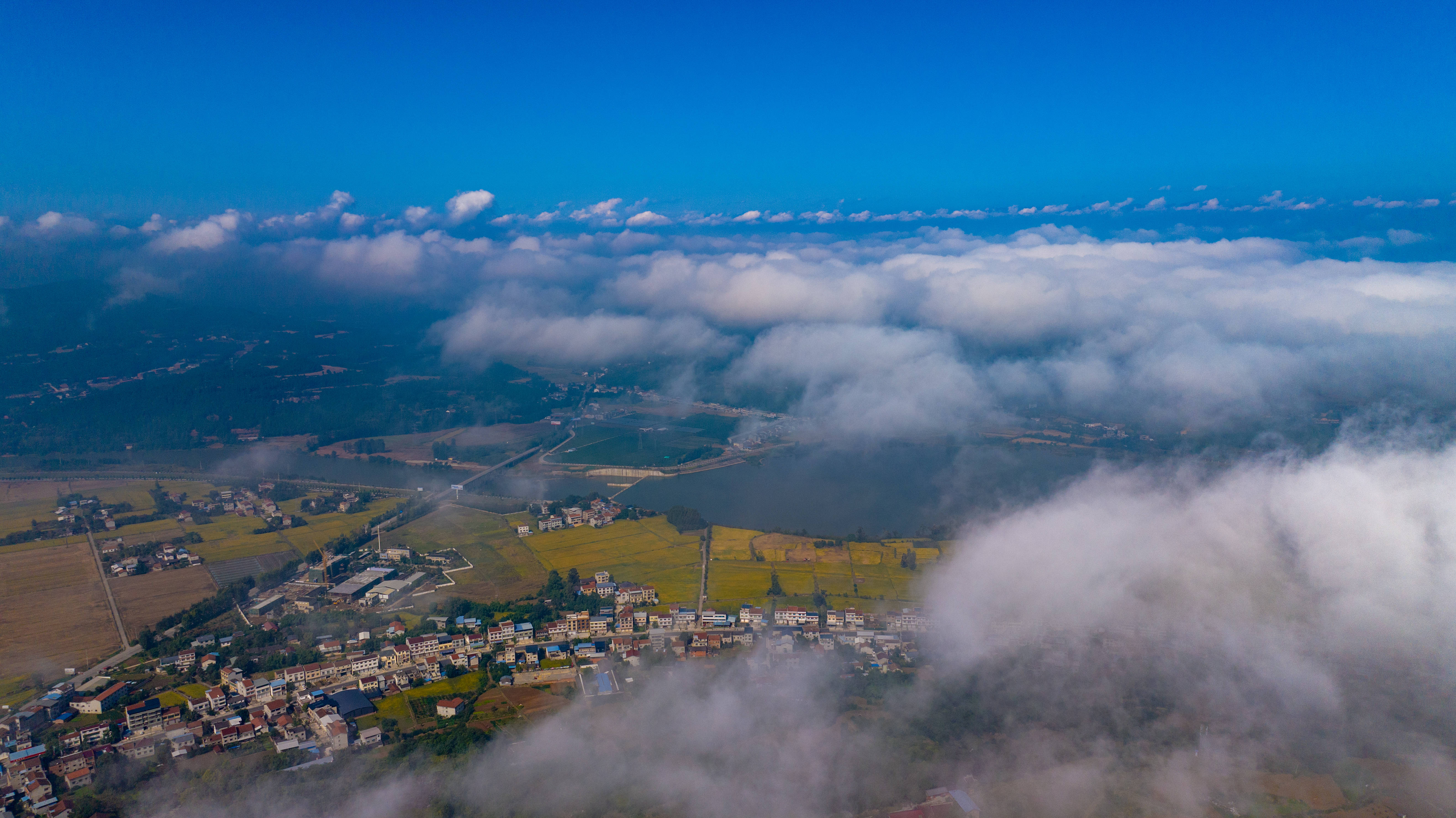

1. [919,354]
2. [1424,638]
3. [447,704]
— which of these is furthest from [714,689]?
[919,354]

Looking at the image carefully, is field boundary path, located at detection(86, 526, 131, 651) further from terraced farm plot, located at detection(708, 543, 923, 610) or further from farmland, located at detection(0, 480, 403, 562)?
terraced farm plot, located at detection(708, 543, 923, 610)

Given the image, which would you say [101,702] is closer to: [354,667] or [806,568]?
[354,667]

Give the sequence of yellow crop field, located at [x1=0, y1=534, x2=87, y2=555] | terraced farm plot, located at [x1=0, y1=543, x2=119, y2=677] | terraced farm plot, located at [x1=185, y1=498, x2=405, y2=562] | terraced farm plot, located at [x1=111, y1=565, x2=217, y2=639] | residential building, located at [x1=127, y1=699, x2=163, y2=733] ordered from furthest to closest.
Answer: terraced farm plot, located at [x1=185, y1=498, x2=405, y2=562] → yellow crop field, located at [x1=0, y1=534, x2=87, y2=555] → terraced farm plot, located at [x1=111, y1=565, x2=217, y2=639] → terraced farm plot, located at [x1=0, y1=543, x2=119, y2=677] → residential building, located at [x1=127, y1=699, x2=163, y2=733]

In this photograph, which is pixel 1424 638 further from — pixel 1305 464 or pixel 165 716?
pixel 165 716

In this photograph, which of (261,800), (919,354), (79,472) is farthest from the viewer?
(919,354)

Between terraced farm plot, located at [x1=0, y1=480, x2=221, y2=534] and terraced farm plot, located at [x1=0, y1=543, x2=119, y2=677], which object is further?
terraced farm plot, located at [x1=0, y1=480, x2=221, y2=534]

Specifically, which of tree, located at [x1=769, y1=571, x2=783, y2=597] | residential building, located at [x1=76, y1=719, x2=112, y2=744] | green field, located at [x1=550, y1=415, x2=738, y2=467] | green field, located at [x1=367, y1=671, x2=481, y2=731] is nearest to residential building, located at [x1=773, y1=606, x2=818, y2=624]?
tree, located at [x1=769, y1=571, x2=783, y2=597]
